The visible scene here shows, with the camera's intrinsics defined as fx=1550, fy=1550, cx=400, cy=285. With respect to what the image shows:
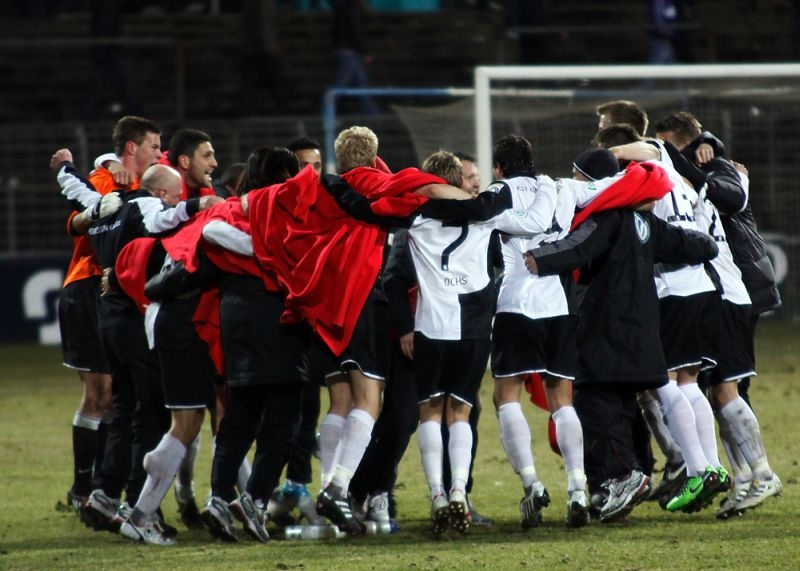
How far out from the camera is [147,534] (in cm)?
733

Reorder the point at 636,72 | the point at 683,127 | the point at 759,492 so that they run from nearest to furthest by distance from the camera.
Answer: the point at 759,492 → the point at 683,127 → the point at 636,72

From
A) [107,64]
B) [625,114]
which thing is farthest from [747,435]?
[107,64]

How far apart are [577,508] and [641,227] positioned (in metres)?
1.43

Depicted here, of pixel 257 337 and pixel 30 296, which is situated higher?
pixel 257 337

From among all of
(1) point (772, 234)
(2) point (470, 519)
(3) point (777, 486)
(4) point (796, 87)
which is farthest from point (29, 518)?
(1) point (772, 234)

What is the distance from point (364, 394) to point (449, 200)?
3.28 feet

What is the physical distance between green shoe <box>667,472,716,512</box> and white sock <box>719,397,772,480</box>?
562mm

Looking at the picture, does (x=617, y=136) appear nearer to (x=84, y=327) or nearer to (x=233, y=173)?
(x=233, y=173)

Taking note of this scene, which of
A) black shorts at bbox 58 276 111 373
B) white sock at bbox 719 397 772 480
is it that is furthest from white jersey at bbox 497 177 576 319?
black shorts at bbox 58 276 111 373

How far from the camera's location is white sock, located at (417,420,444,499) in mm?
7215

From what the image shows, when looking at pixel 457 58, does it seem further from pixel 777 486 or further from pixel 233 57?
pixel 777 486

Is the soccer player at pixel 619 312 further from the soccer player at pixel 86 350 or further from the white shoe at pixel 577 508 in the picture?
the soccer player at pixel 86 350

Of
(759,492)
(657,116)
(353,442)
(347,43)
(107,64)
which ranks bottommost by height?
(759,492)

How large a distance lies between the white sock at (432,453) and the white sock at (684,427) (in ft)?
3.91
